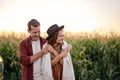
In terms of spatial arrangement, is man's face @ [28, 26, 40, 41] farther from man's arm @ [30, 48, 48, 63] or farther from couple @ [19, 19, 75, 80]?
man's arm @ [30, 48, 48, 63]

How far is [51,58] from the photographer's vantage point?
544cm

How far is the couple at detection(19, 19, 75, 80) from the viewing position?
5.36 metres

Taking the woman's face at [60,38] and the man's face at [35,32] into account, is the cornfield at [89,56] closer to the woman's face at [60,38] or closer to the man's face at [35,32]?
the man's face at [35,32]

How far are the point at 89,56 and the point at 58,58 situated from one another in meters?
3.97

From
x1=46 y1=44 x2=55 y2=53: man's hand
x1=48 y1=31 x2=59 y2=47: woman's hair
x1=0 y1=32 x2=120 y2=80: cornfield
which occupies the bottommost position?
x1=0 y1=32 x2=120 y2=80: cornfield

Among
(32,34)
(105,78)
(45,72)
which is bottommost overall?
(105,78)

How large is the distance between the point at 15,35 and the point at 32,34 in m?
4.36

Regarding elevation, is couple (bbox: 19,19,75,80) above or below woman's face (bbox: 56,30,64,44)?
below

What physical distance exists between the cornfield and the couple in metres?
3.33

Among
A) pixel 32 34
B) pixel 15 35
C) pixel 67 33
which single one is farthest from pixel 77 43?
pixel 32 34

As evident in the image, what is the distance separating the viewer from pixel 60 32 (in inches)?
212

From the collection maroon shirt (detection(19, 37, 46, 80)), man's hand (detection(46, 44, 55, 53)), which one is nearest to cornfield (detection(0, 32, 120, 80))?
maroon shirt (detection(19, 37, 46, 80))

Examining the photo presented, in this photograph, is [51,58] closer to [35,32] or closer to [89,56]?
[35,32]

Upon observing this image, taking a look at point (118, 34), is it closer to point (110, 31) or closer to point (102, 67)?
point (110, 31)
